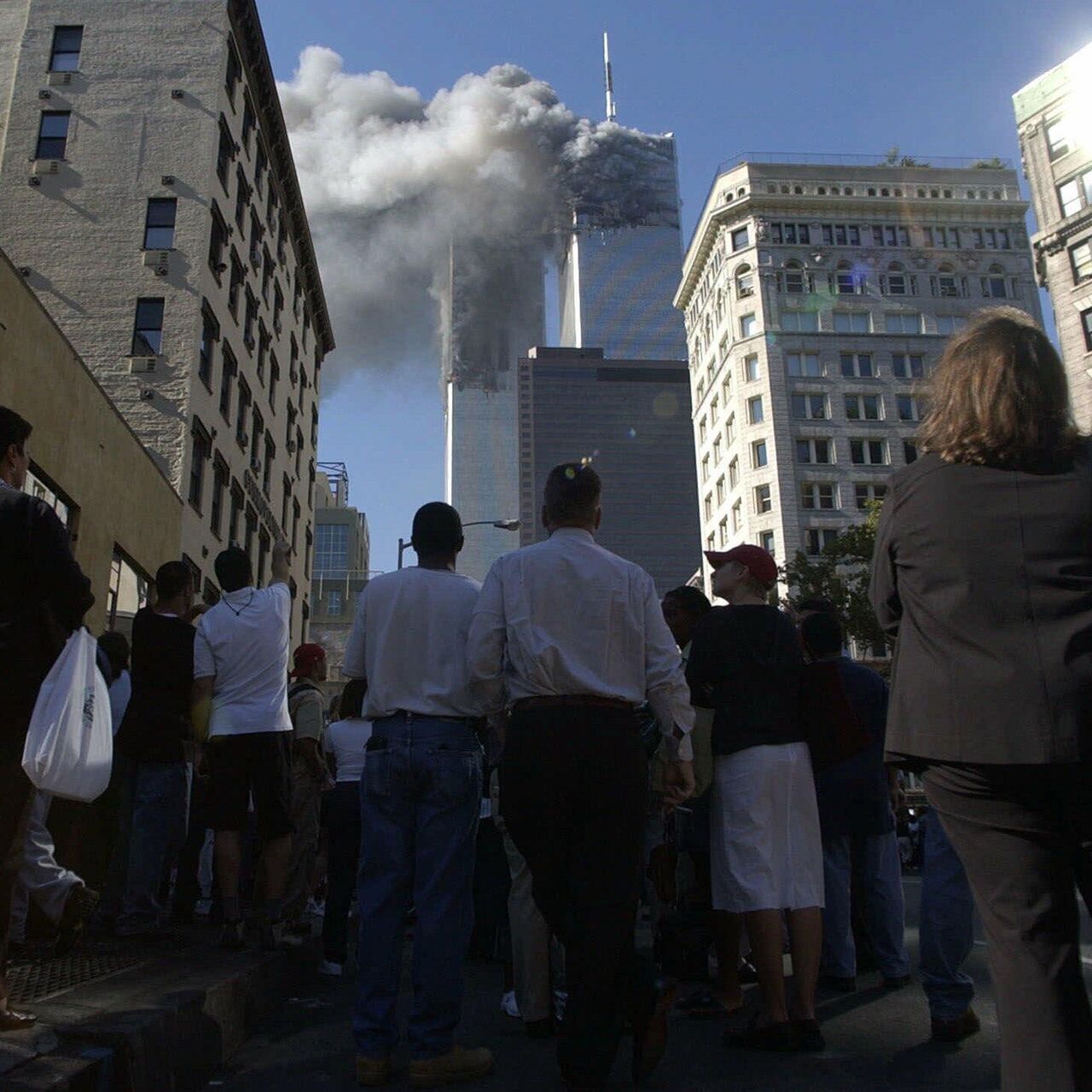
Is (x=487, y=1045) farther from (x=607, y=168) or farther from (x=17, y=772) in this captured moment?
(x=607, y=168)

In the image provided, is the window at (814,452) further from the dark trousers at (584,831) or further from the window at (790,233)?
the dark trousers at (584,831)

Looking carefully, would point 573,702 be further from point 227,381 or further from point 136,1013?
point 227,381

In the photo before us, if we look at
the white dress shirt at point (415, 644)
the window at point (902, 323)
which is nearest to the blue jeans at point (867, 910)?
the white dress shirt at point (415, 644)

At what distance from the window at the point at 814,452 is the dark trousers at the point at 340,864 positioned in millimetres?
58109

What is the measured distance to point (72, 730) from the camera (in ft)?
11.1

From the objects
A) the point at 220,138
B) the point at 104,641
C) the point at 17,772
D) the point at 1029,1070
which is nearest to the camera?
the point at 1029,1070

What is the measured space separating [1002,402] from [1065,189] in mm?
42864

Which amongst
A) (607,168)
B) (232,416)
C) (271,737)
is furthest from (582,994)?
(607,168)

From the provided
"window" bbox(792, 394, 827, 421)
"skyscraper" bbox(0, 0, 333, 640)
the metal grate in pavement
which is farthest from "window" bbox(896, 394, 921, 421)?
the metal grate in pavement

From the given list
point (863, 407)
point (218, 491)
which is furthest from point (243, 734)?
point (863, 407)

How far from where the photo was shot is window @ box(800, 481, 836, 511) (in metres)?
61.4

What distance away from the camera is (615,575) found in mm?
3965

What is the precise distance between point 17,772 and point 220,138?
3075 centimetres

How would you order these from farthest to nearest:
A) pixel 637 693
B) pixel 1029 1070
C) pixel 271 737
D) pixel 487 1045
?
pixel 271 737
pixel 487 1045
pixel 637 693
pixel 1029 1070
